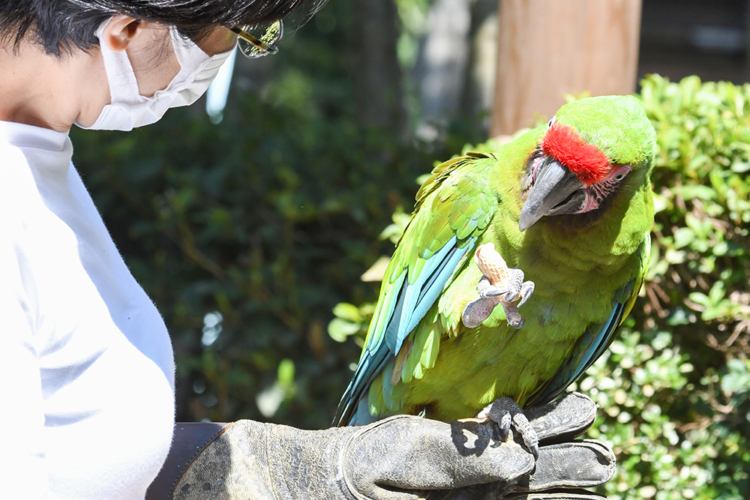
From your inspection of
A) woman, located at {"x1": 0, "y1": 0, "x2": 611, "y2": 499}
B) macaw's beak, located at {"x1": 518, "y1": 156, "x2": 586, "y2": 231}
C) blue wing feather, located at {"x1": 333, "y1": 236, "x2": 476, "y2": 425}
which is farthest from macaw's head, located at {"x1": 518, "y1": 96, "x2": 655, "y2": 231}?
woman, located at {"x1": 0, "y1": 0, "x2": 611, "y2": 499}

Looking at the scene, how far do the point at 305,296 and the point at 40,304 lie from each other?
1.94 metres

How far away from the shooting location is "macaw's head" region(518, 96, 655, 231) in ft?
4.23

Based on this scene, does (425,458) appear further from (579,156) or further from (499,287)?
(579,156)

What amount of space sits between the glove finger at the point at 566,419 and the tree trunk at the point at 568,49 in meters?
1.13

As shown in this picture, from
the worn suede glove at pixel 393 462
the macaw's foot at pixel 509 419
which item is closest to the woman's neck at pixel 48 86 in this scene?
the worn suede glove at pixel 393 462

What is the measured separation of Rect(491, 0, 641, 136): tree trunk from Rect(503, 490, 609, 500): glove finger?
4.32 feet

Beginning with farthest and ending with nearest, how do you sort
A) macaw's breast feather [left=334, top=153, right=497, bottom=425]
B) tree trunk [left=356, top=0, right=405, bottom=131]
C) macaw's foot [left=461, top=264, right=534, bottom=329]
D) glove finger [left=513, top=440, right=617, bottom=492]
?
tree trunk [left=356, top=0, right=405, bottom=131]
macaw's breast feather [left=334, top=153, right=497, bottom=425]
glove finger [left=513, top=440, right=617, bottom=492]
macaw's foot [left=461, top=264, right=534, bottom=329]

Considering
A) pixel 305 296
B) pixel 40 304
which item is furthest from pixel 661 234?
pixel 40 304

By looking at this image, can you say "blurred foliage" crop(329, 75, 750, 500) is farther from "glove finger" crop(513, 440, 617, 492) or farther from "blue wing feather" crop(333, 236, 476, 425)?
"glove finger" crop(513, 440, 617, 492)

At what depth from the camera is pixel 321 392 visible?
9.36ft

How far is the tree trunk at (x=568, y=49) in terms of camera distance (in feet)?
7.45

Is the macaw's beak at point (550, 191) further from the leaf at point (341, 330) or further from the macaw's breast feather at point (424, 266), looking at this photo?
the leaf at point (341, 330)

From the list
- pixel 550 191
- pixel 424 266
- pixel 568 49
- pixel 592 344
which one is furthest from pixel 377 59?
pixel 550 191

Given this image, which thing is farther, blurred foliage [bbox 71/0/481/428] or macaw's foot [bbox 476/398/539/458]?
blurred foliage [bbox 71/0/481/428]
